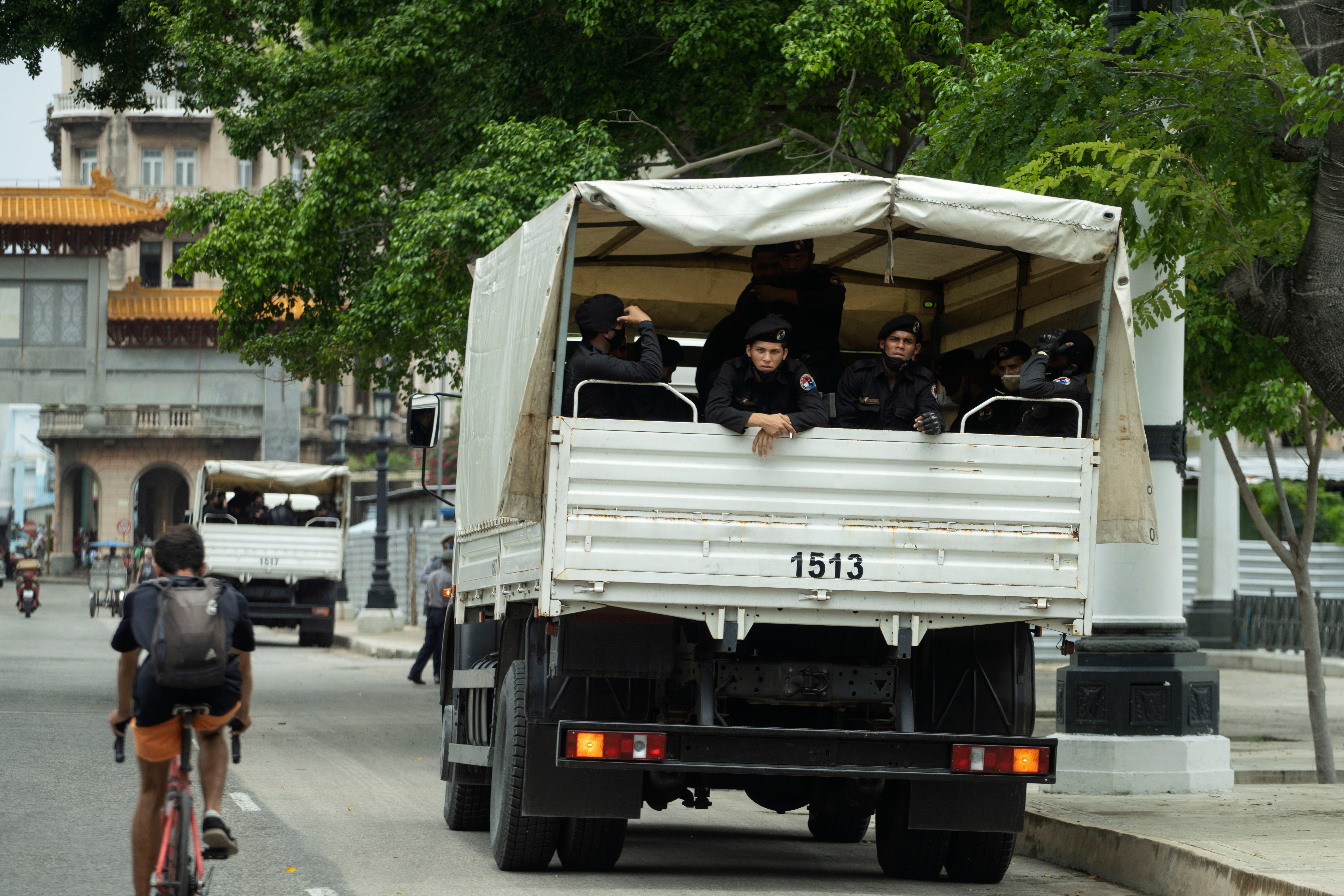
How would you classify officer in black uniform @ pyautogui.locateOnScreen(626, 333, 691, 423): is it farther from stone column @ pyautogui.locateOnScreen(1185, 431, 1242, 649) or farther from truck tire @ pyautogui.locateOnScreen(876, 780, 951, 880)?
stone column @ pyautogui.locateOnScreen(1185, 431, 1242, 649)

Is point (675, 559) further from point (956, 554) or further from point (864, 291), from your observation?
point (864, 291)

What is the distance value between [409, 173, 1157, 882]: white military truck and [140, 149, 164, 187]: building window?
277 ft

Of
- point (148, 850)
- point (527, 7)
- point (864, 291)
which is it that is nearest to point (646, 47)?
point (527, 7)

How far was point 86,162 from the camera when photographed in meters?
89.4

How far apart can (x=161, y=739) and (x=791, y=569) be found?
8.79ft

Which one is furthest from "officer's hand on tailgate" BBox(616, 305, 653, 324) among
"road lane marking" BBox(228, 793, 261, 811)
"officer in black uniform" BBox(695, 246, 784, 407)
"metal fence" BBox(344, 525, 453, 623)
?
"metal fence" BBox(344, 525, 453, 623)

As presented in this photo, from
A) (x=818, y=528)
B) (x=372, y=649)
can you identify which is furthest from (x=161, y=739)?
(x=372, y=649)

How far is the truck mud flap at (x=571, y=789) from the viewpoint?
783 centimetres

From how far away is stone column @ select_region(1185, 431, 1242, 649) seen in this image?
1165 inches

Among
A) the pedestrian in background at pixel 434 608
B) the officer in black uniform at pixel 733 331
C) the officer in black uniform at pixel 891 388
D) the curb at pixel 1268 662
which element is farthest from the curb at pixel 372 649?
the officer in black uniform at pixel 891 388

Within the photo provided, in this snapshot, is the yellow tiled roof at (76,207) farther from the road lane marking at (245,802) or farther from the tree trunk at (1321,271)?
the tree trunk at (1321,271)

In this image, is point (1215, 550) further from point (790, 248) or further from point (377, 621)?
point (790, 248)

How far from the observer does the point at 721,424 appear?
7.49 meters

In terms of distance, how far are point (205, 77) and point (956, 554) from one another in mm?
13862
